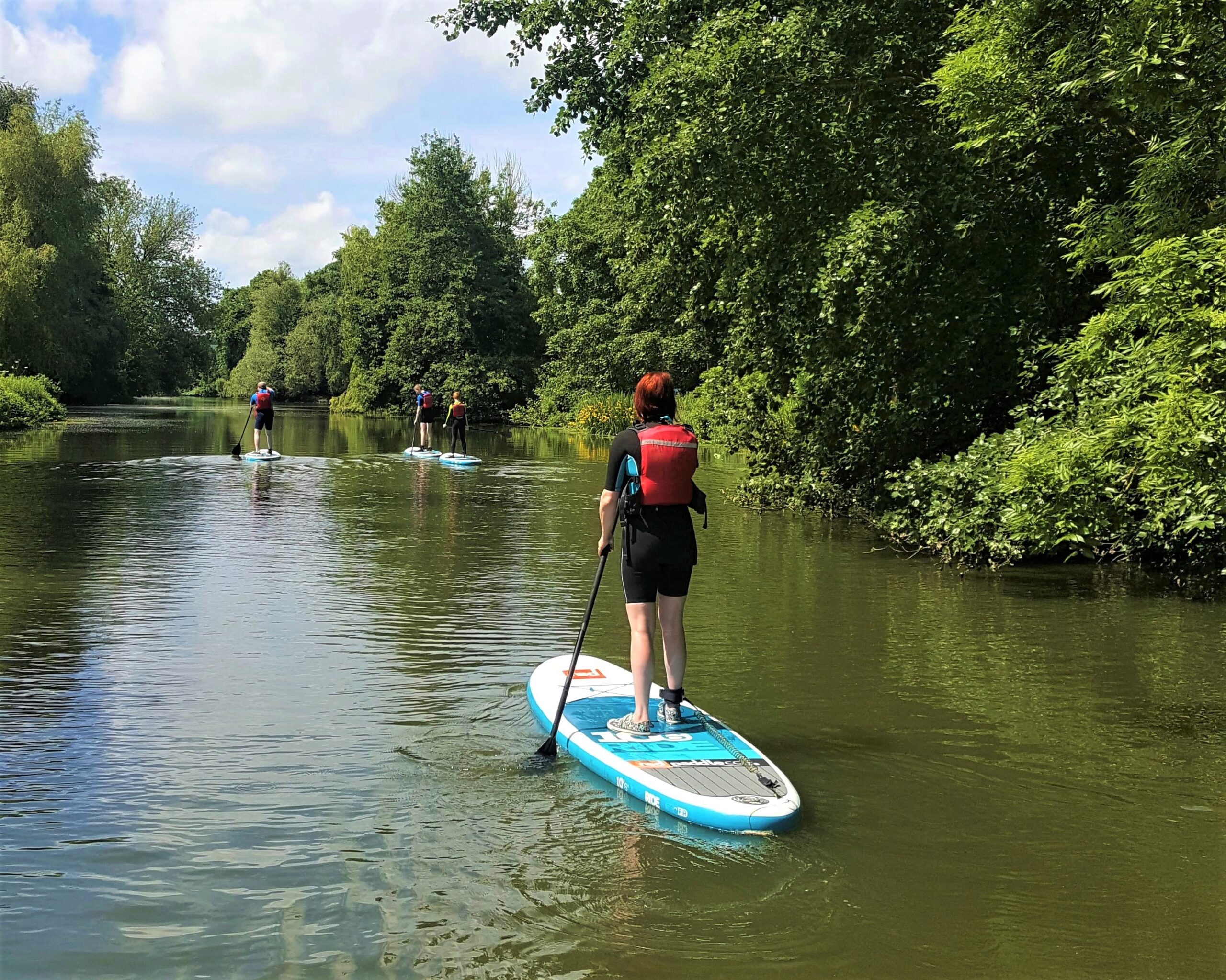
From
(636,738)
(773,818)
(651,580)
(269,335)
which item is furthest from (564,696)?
(269,335)

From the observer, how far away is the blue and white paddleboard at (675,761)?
559cm

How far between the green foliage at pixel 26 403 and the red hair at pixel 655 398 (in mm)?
36014

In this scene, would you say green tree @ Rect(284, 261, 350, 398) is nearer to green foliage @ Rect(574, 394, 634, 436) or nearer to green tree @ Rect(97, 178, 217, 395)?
green tree @ Rect(97, 178, 217, 395)

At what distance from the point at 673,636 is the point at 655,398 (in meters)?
1.34

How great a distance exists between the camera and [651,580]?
673cm

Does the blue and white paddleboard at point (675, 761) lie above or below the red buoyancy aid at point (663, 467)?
below

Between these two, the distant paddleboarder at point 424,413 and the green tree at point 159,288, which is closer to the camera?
→ the distant paddleboarder at point 424,413

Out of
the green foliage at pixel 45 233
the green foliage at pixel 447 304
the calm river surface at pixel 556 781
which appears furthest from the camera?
the green foliage at pixel 447 304

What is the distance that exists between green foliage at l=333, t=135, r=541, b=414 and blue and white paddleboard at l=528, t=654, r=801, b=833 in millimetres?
56541

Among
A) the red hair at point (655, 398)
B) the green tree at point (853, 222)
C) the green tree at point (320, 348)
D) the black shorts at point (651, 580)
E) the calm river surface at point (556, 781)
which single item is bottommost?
the calm river surface at point (556, 781)

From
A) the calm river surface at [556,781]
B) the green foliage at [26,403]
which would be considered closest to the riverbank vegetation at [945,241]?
the calm river surface at [556,781]

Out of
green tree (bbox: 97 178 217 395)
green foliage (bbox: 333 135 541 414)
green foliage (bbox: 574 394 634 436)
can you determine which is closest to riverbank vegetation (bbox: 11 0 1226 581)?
green foliage (bbox: 574 394 634 436)

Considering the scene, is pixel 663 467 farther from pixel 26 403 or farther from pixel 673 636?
pixel 26 403

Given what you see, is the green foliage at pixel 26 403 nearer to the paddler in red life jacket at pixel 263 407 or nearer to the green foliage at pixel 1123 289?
the paddler in red life jacket at pixel 263 407
